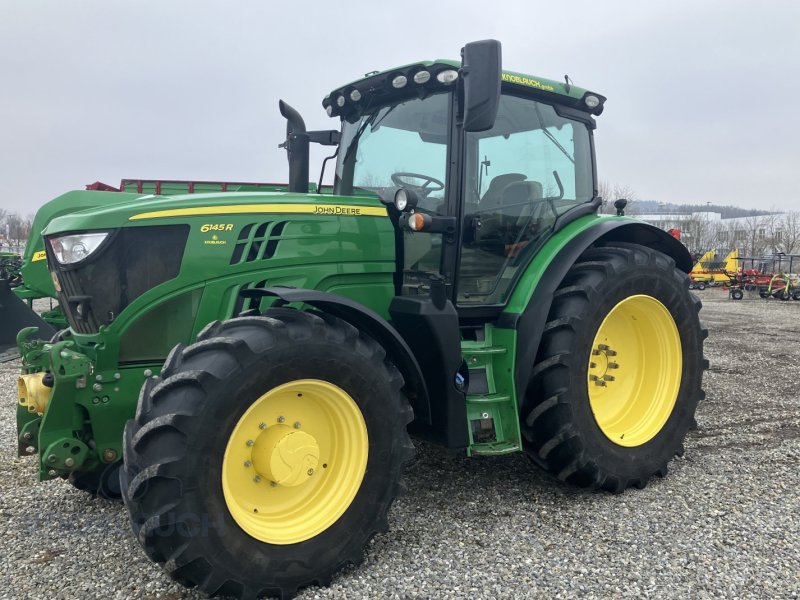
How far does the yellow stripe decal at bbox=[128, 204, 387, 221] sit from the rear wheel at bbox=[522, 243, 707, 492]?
4.11ft

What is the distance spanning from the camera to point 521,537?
324cm

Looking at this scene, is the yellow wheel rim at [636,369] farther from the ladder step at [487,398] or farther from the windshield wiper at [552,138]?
the windshield wiper at [552,138]

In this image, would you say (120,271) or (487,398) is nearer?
(120,271)

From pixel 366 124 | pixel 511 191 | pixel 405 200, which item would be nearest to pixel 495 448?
pixel 405 200

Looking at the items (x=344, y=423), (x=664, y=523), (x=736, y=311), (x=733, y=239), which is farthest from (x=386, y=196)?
(x=733, y=239)

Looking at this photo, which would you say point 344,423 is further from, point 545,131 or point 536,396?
point 545,131

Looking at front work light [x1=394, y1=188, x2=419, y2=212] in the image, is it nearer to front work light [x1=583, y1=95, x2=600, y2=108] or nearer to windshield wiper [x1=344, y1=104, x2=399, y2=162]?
windshield wiper [x1=344, y1=104, x2=399, y2=162]

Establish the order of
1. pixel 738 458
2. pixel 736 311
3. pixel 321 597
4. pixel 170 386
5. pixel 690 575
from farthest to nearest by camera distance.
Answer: pixel 736 311
pixel 738 458
pixel 690 575
pixel 321 597
pixel 170 386

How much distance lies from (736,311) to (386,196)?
16029 mm

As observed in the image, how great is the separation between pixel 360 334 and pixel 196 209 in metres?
1.01

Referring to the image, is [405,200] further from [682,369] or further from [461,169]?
[682,369]

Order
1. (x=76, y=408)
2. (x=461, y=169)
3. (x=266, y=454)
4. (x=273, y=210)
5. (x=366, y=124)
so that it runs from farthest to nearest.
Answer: (x=366, y=124) < (x=461, y=169) < (x=273, y=210) < (x=76, y=408) < (x=266, y=454)

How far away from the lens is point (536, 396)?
11.9 ft

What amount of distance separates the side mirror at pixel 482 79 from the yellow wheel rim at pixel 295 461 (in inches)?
56.1
